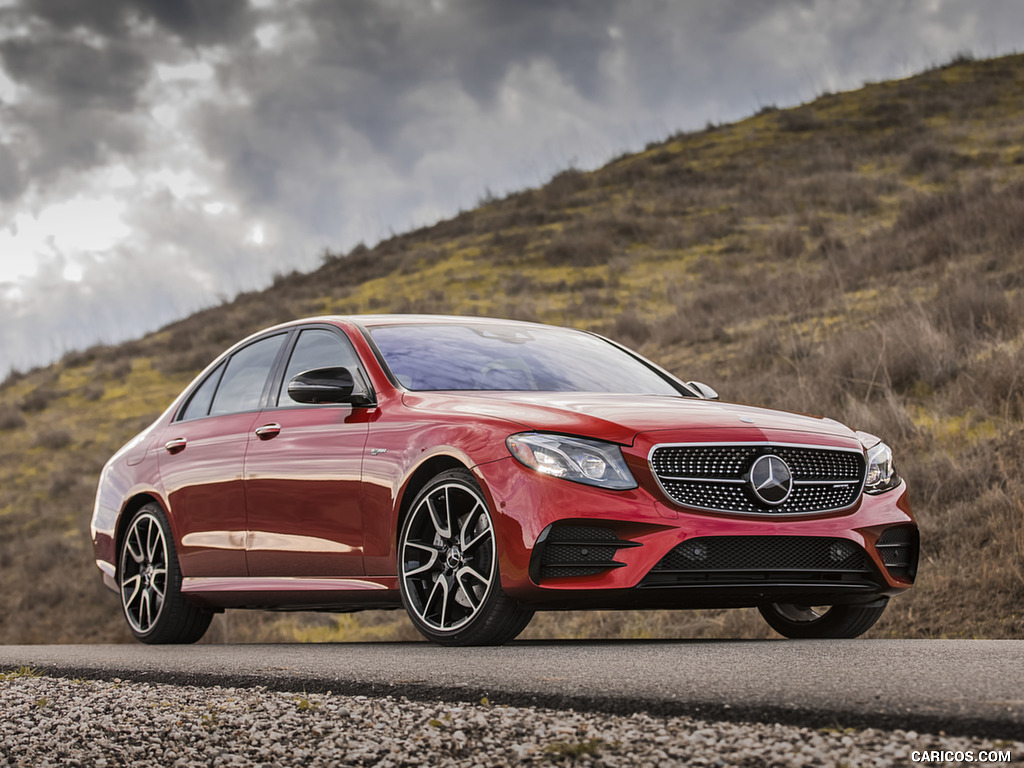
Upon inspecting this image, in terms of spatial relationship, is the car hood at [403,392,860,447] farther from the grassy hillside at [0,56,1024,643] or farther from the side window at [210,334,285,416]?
the grassy hillside at [0,56,1024,643]

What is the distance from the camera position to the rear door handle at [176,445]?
23.8 feet

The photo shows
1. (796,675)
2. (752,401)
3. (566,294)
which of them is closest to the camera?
(796,675)

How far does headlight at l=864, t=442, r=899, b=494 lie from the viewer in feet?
18.3

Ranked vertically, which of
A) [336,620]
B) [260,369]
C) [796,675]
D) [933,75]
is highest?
[933,75]

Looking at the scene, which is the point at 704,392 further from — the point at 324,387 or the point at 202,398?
the point at 202,398

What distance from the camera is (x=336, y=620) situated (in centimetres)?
1323

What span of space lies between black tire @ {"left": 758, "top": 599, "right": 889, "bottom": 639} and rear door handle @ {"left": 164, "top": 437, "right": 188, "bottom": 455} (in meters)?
3.54

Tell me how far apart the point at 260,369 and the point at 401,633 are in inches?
197

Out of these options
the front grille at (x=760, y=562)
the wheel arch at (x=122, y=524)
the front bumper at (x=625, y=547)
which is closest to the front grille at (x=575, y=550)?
the front bumper at (x=625, y=547)

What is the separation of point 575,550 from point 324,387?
5.42 ft

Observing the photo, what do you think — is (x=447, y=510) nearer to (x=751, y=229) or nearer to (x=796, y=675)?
(x=796, y=675)

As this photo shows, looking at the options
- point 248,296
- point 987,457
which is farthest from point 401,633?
point 248,296

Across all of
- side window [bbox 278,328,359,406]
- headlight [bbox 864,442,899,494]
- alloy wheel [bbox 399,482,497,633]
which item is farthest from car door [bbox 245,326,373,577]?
headlight [bbox 864,442,899,494]

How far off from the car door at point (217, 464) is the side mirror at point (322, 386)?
929 millimetres
